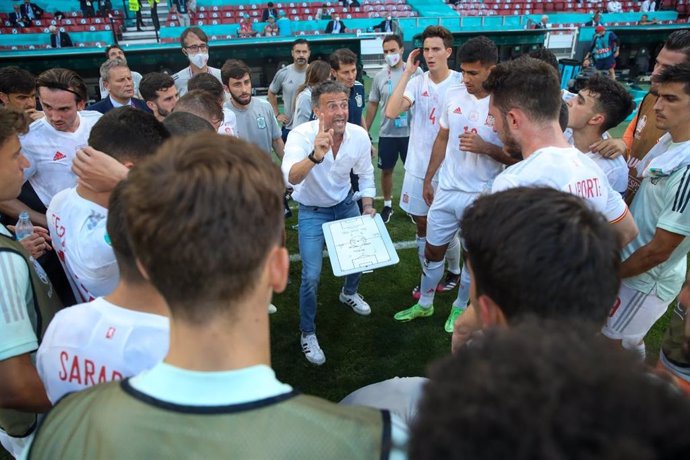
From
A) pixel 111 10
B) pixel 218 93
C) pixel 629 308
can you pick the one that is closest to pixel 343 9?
pixel 111 10

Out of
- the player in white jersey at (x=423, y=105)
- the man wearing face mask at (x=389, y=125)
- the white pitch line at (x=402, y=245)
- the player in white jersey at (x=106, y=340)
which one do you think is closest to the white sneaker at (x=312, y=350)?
the player in white jersey at (x=423, y=105)

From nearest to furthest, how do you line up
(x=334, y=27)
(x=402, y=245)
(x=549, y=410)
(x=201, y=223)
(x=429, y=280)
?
1. (x=549, y=410)
2. (x=201, y=223)
3. (x=429, y=280)
4. (x=402, y=245)
5. (x=334, y=27)

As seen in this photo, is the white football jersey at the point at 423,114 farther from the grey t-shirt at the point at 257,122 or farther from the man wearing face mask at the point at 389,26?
the man wearing face mask at the point at 389,26

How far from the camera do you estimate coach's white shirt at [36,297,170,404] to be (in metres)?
1.34

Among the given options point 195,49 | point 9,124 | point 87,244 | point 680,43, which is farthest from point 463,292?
point 195,49

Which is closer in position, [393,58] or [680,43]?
[680,43]

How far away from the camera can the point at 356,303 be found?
4.14 metres

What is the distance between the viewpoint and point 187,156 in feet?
3.25

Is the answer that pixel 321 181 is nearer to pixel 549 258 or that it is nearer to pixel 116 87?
pixel 549 258

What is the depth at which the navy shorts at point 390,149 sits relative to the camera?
621 centimetres

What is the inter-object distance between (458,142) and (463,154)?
107 millimetres

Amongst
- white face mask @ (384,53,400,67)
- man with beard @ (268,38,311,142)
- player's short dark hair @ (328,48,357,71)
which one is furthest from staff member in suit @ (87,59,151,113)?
white face mask @ (384,53,400,67)

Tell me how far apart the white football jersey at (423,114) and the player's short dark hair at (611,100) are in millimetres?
1660

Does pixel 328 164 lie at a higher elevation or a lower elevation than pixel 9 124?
lower
